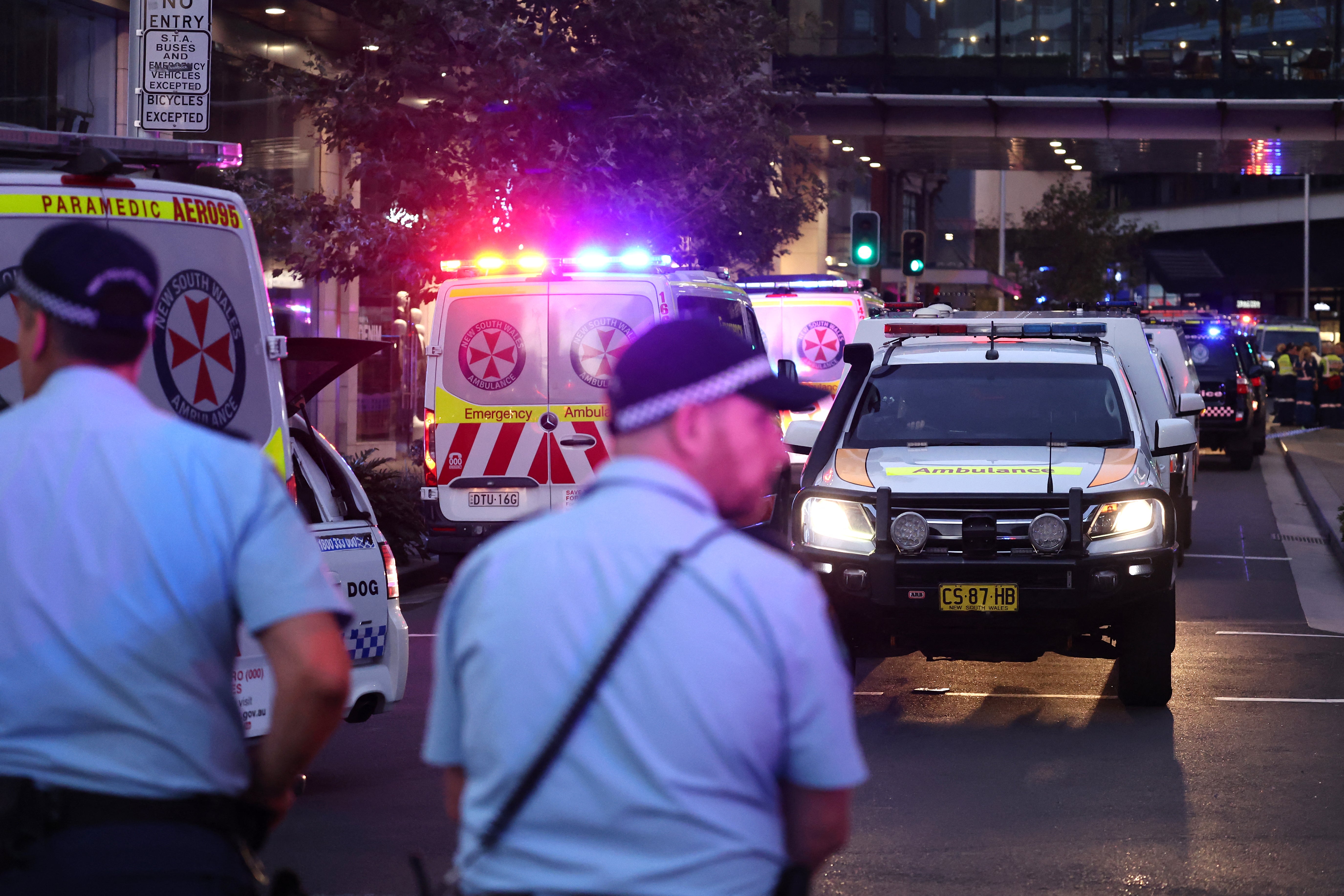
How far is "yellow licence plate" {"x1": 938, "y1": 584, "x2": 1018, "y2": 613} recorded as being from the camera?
347 inches

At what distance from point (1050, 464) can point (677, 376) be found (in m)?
6.95

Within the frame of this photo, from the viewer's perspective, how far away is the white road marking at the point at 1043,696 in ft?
31.4

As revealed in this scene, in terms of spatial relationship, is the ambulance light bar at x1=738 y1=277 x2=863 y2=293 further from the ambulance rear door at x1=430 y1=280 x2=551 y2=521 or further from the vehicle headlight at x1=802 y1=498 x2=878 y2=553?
the vehicle headlight at x1=802 y1=498 x2=878 y2=553

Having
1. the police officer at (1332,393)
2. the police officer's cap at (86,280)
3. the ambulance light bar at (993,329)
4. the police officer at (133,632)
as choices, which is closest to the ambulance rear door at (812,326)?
the ambulance light bar at (993,329)

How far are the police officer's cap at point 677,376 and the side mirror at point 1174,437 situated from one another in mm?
7601

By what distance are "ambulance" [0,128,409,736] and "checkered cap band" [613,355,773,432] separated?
345cm

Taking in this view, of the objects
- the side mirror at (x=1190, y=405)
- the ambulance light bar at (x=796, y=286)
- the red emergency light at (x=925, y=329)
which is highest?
the ambulance light bar at (x=796, y=286)

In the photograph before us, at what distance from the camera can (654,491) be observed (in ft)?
8.20

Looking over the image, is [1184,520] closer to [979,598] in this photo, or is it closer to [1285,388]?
[979,598]

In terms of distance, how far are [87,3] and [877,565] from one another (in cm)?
1172

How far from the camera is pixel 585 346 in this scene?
43.2 ft

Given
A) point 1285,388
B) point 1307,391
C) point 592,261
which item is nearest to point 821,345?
point 592,261

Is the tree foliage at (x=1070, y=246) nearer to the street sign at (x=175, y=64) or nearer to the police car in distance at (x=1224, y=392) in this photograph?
the police car in distance at (x=1224, y=392)

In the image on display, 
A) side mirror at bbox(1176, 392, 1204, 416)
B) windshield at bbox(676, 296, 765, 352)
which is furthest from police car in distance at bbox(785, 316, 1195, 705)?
windshield at bbox(676, 296, 765, 352)
